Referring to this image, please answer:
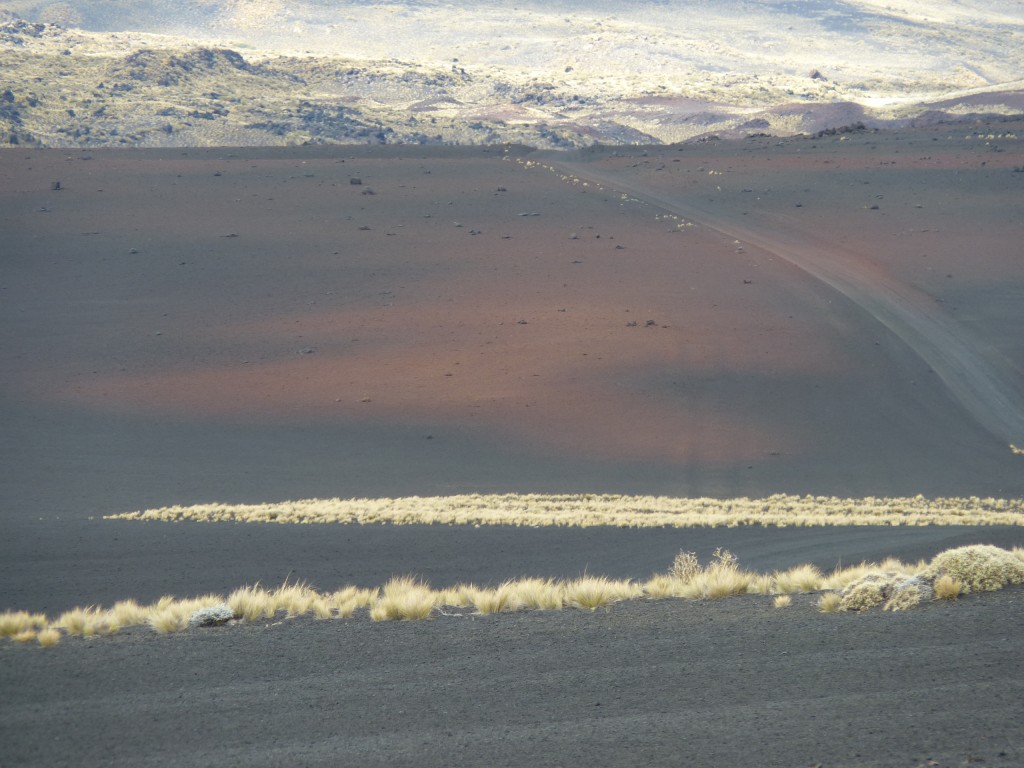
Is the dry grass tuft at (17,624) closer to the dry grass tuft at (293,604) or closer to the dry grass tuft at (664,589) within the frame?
the dry grass tuft at (293,604)

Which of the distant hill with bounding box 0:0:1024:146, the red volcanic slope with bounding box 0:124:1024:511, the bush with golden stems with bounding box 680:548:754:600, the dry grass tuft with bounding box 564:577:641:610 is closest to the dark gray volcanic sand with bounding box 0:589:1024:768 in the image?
the dry grass tuft with bounding box 564:577:641:610

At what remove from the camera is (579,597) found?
8578 millimetres

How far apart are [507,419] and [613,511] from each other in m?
7.02

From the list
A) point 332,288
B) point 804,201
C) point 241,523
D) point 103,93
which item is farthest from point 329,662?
point 103,93

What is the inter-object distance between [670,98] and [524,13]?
86916mm

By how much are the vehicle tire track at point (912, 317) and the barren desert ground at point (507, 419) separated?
15cm

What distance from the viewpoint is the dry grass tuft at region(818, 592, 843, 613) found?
7.93m

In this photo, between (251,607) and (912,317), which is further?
(912,317)

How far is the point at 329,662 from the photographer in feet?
24.2

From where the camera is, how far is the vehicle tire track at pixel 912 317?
25484mm

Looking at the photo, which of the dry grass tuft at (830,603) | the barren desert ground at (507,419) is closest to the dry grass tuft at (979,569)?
the barren desert ground at (507,419)

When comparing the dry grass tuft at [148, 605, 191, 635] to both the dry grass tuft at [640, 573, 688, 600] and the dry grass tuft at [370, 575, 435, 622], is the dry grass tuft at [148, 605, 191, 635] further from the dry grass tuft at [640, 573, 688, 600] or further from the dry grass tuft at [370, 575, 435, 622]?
the dry grass tuft at [640, 573, 688, 600]

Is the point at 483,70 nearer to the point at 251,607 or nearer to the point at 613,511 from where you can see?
the point at 613,511

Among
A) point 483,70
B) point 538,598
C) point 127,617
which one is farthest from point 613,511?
point 483,70
